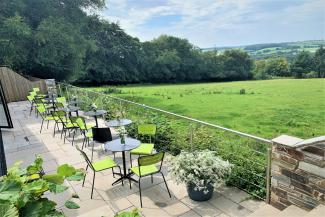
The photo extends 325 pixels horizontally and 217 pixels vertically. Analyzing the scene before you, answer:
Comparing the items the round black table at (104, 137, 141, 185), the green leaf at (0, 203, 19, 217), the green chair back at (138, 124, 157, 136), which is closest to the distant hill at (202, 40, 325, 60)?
the green chair back at (138, 124, 157, 136)

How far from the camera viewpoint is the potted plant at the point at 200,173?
3500mm

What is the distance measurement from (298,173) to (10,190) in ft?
9.44

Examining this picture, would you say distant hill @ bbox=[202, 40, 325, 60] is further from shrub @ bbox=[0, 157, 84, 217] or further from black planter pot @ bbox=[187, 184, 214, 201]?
shrub @ bbox=[0, 157, 84, 217]

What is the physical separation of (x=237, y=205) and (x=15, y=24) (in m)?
14.0

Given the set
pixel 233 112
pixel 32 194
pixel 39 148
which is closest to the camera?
pixel 32 194

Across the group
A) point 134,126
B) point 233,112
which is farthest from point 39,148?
point 233,112

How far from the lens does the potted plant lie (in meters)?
3.50

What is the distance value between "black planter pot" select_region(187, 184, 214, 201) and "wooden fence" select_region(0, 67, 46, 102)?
1237 cm

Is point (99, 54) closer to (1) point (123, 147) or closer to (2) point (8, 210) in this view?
(1) point (123, 147)

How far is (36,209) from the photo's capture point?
1.20 m

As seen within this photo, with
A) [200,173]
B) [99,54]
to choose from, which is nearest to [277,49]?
[99,54]

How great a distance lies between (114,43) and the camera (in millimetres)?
29500

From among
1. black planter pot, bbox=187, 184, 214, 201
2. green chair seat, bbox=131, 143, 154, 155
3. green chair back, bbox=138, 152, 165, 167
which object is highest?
green chair back, bbox=138, 152, 165, 167

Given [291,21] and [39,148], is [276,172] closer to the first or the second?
[39,148]
